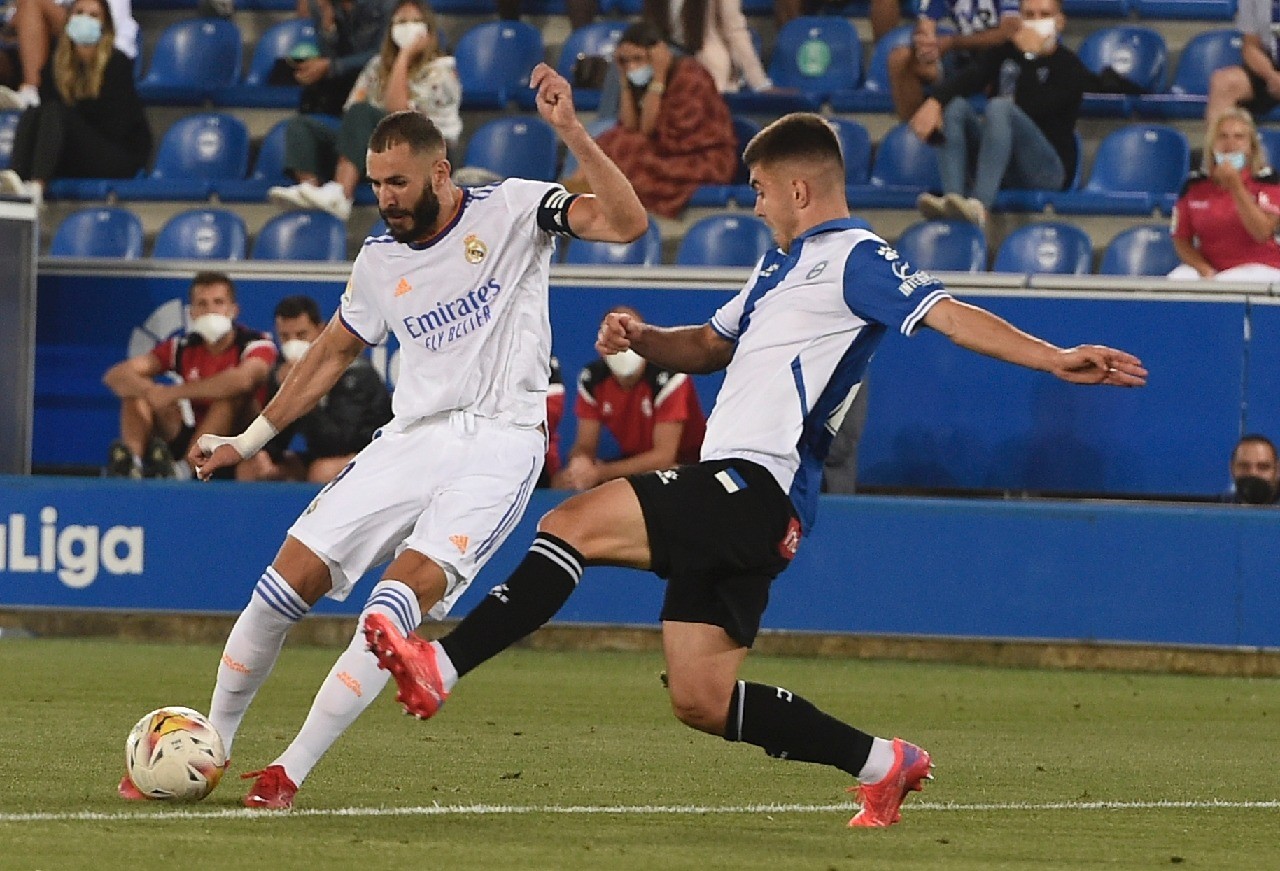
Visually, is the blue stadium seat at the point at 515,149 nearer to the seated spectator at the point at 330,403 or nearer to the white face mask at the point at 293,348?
the seated spectator at the point at 330,403

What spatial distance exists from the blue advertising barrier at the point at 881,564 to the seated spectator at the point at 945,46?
13.0 feet

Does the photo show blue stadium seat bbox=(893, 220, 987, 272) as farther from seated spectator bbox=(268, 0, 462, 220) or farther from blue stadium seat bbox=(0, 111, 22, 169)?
blue stadium seat bbox=(0, 111, 22, 169)

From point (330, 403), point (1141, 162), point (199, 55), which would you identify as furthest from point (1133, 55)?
point (199, 55)

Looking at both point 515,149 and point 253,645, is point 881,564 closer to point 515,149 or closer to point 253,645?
point 515,149

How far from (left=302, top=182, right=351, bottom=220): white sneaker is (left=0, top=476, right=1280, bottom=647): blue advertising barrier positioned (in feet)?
10.6

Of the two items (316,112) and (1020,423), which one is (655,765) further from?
(316,112)

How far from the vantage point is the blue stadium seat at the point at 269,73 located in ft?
56.3

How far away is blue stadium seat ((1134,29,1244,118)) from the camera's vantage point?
15.9 m

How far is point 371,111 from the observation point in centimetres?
1526

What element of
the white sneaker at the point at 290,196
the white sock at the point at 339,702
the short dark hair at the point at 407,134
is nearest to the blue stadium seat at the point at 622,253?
the white sneaker at the point at 290,196

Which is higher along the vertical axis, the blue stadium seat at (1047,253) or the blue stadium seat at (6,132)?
the blue stadium seat at (1047,253)

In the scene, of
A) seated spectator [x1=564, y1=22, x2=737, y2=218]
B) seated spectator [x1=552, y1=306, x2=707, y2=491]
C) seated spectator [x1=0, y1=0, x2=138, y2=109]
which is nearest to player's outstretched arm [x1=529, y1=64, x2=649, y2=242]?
seated spectator [x1=552, y1=306, x2=707, y2=491]

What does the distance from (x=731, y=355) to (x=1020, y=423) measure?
711 centimetres

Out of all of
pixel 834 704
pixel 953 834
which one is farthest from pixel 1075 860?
pixel 834 704
